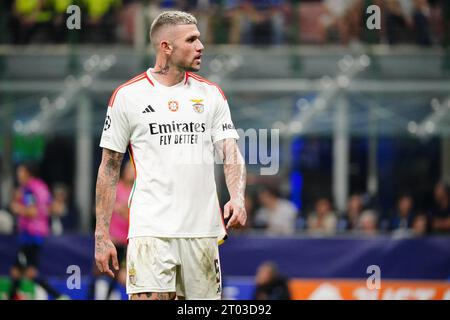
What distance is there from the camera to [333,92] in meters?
15.7

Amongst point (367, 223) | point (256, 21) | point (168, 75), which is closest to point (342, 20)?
point (256, 21)

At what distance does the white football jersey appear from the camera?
21.4ft

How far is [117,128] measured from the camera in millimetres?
6578

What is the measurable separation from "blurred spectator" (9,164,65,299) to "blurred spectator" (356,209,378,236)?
154 inches

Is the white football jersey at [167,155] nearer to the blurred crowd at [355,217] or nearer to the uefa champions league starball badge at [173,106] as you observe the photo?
the uefa champions league starball badge at [173,106]

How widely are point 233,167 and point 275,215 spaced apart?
804cm

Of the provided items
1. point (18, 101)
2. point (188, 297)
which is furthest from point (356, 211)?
point (188, 297)

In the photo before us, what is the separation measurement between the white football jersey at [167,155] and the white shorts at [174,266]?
0.19 ft

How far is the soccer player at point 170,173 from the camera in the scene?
21.3 ft

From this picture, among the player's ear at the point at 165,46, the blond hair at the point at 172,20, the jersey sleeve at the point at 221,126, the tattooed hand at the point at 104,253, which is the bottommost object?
the tattooed hand at the point at 104,253

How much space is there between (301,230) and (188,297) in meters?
8.11

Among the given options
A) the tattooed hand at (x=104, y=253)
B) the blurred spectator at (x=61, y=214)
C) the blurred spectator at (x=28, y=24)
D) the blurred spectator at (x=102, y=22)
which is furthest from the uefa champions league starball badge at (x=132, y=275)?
the blurred spectator at (x=28, y=24)

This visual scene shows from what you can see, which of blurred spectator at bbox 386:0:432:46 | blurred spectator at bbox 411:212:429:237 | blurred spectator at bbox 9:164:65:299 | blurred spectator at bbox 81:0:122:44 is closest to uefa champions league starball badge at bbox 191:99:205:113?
blurred spectator at bbox 9:164:65:299
